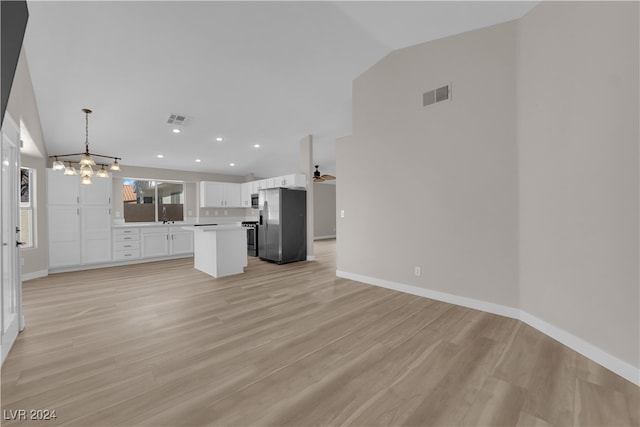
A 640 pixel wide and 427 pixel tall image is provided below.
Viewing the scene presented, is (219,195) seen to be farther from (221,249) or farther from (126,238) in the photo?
(221,249)

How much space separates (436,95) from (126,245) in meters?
6.67

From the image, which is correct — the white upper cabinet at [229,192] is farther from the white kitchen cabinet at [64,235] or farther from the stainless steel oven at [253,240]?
the white kitchen cabinet at [64,235]

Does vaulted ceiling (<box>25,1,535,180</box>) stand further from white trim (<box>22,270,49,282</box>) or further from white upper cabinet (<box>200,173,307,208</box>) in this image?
white trim (<box>22,270,49,282</box>)

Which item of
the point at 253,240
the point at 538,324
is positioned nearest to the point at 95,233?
the point at 253,240

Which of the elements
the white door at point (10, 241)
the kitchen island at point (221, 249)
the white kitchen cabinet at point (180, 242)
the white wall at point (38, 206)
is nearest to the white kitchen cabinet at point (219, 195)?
the white kitchen cabinet at point (180, 242)

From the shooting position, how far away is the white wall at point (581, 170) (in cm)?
187

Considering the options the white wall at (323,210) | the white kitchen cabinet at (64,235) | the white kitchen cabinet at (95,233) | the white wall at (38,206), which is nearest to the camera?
the white wall at (38,206)

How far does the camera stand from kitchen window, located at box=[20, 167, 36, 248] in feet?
15.3

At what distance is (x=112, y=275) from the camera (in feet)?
16.0

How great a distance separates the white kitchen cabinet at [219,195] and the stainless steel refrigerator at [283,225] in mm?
2175

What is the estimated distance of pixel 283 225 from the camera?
5727mm

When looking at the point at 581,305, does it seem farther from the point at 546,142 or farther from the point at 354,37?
the point at 354,37

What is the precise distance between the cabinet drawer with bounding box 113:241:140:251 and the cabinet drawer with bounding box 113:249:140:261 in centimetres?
7

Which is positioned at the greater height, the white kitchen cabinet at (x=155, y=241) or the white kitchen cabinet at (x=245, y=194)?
the white kitchen cabinet at (x=245, y=194)
